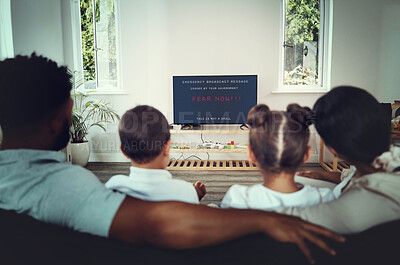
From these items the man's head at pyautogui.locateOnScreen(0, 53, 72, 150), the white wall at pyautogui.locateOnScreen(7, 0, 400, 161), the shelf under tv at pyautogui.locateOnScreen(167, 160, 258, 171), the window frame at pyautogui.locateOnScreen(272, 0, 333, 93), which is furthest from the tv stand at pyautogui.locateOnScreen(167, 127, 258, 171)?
the man's head at pyautogui.locateOnScreen(0, 53, 72, 150)

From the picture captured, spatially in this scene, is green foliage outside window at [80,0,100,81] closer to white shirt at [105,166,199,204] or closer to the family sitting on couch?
the family sitting on couch

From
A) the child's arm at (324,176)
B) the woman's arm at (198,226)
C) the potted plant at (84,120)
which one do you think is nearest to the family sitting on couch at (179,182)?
the woman's arm at (198,226)

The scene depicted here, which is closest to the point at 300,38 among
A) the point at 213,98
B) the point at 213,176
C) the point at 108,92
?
the point at 213,98

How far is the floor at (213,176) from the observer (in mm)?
3000

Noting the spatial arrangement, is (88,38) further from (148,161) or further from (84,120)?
(148,161)

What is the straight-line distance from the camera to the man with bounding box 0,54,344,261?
551 millimetres

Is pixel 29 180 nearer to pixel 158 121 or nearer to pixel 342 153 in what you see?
pixel 158 121

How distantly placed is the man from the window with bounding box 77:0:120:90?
11.6ft

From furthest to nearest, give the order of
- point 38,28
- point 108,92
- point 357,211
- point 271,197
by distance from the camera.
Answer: point 108,92
point 38,28
point 271,197
point 357,211

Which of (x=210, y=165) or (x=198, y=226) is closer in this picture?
(x=198, y=226)

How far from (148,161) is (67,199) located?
50 cm

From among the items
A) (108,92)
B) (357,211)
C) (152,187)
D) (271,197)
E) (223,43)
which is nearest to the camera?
(357,211)

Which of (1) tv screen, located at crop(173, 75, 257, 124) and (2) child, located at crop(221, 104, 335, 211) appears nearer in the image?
(2) child, located at crop(221, 104, 335, 211)

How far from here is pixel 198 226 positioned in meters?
0.56
